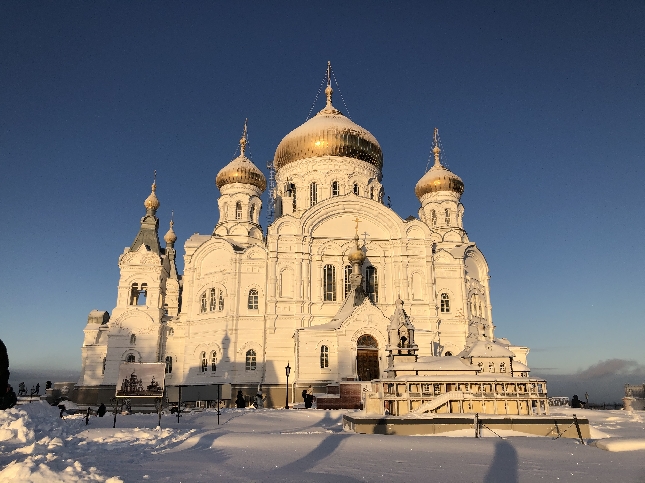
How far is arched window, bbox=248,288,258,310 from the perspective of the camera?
103 ft

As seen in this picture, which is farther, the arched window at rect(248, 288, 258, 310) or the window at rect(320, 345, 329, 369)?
the arched window at rect(248, 288, 258, 310)

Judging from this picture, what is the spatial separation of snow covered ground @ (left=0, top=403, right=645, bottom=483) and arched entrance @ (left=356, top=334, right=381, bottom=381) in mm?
15224

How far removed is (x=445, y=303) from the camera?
32812 millimetres

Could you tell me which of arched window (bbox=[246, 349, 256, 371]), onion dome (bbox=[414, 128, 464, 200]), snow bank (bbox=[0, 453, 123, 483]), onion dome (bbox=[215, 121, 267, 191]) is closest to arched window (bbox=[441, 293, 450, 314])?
onion dome (bbox=[414, 128, 464, 200])

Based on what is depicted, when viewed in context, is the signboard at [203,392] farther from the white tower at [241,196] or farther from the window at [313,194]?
the window at [313,194]

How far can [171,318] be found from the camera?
34625mm

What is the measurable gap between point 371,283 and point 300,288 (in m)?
4.40

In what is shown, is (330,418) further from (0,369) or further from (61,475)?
(61,475)

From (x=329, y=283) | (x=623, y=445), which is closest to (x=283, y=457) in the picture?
(x=623, y=445)

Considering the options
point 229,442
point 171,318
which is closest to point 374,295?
point 171,318

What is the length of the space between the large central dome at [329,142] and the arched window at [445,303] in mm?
11183

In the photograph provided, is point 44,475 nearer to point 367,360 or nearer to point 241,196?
point 367,360

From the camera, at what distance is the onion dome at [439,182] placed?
38844mm

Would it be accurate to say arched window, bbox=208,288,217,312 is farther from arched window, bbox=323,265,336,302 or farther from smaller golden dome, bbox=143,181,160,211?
smaller golden dome, bbox=143,181,160,211
